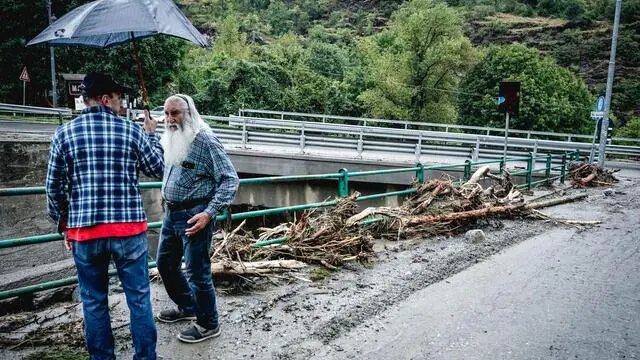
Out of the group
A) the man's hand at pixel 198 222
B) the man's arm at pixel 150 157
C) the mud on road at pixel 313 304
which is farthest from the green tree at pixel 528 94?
the man's arm at pixel 150 157

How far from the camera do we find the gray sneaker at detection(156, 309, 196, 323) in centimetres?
367

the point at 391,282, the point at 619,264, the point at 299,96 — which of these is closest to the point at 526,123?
the point at 299,96

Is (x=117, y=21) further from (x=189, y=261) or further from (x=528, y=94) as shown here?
(x=528, y=94)

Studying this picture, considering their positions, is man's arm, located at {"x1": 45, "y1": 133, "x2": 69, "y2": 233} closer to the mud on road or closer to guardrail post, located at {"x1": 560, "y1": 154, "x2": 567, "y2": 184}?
the mud on road

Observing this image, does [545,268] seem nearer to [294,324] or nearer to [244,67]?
[294,324]

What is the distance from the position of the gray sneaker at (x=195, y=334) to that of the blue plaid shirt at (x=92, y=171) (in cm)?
118

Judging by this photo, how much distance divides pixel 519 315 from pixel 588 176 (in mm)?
13267

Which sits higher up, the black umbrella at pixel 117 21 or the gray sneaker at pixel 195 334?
the black umbrella at pixel 117 21

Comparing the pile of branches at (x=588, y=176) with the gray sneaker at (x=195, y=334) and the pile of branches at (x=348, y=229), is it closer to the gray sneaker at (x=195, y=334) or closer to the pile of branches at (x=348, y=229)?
the pile of branches at (x=348, y=229)

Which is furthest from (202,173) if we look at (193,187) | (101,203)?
(101,203)

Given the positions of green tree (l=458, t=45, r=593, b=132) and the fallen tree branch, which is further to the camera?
green tree (l=458, t=45, r=593, b=132)

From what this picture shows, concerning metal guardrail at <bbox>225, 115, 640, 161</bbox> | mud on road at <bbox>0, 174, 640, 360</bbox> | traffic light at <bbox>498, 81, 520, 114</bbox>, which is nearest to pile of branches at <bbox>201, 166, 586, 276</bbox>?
mud on road at <bbox>0, 174, 640, 360</bbox>

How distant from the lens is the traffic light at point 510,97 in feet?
39.8

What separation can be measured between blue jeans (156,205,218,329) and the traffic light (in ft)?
36.2
